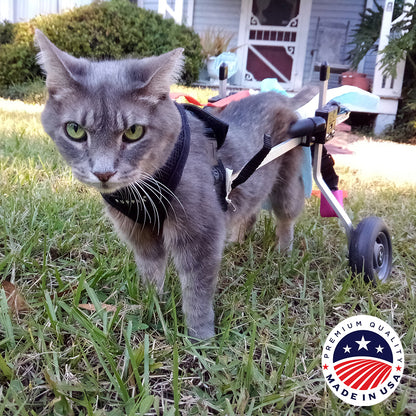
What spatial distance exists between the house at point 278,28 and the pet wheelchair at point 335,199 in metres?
7.71

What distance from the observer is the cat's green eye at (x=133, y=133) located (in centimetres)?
141

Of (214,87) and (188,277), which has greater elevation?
(214,87)

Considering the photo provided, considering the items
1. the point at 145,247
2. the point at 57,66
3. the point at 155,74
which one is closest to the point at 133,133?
the point at 155,74

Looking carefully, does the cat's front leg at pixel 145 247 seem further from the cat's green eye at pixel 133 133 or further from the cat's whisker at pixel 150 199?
the cat's green eye at pixel 133 133

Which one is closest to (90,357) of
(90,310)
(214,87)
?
(90,310)

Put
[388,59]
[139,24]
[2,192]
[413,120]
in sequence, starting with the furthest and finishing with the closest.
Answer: [139,24] < [413,120] < [388,59] < [2,192]

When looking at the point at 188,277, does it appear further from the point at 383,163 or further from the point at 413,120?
the point at 413,120

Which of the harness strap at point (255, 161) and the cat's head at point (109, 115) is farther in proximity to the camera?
the harness strap at point (255, 161)

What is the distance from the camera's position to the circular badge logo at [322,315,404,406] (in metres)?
1.25

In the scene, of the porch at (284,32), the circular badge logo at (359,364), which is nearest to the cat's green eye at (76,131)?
the circular badge logo at (359,364)

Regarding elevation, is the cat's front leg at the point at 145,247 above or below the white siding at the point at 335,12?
below

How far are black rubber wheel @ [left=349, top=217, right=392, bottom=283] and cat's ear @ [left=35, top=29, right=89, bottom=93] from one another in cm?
142

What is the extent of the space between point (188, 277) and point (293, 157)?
1.02 metres

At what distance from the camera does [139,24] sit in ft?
25.3
